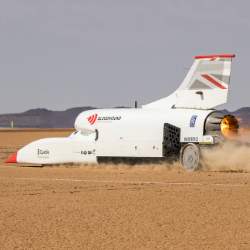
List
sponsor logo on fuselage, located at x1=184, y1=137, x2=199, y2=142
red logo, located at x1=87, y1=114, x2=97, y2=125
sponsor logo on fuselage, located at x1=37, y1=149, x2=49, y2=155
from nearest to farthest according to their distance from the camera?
sponsor logo on fuselage, located at x1=184, y1=137, x2=199, y2=142
red logo, located at x1=87, y1=114, x2=97, y2=125
sponsor logo on fuselage, located at x1=37, y1=149, x2=49, y2=155

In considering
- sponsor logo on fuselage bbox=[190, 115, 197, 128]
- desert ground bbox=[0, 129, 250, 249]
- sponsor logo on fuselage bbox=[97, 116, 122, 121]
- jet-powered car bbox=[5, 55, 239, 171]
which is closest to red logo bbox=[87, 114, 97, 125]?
jet-powered car bbox=[5, 55, 239, 171]

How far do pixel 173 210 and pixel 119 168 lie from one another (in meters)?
12.0

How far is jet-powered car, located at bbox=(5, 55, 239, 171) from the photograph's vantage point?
62.5 feet

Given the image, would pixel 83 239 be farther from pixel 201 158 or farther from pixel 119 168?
pixel 119 168

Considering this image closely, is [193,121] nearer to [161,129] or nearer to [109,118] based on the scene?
[161,129]

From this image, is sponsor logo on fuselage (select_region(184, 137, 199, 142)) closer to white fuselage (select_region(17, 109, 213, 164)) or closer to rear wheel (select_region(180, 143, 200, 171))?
white fuselage (select_region(17, 109, 213, 164))

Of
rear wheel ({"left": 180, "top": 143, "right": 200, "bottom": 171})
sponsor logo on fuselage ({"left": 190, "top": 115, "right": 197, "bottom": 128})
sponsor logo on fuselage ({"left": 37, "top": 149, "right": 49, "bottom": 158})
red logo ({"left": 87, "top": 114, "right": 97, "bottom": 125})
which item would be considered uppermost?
sponsor logo on fuselage ({"left": 190, "top": 115, "right": 197, "bottom": 128})

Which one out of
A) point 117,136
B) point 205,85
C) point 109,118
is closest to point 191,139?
point 205,85

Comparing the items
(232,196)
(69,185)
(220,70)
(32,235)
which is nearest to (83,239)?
(32,235)

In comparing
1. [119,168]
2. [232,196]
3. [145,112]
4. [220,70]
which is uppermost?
[220,70]

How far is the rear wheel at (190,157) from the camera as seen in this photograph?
19064 mm

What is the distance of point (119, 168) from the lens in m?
21.7

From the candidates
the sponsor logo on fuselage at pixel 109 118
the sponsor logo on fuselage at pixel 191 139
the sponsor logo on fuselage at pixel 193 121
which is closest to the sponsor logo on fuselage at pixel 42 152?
the sponsor logo on fuselage at pixel 109 118

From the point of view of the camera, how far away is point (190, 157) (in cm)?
1923
